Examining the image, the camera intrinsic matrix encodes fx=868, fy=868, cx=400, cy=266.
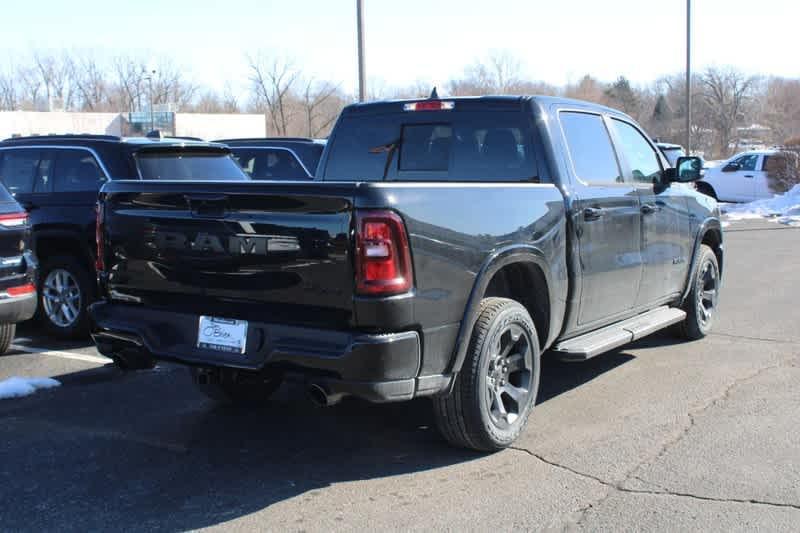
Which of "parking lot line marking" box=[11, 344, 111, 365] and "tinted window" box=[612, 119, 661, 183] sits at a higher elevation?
"tinted window" box=[612, 119, 661, 183]

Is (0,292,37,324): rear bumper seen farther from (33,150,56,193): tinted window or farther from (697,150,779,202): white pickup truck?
(697,150,779,202): white pickup truck

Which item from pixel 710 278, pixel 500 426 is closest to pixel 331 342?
pixel 500 426

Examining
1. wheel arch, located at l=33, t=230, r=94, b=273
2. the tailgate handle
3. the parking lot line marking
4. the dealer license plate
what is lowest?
the parking lot line marking

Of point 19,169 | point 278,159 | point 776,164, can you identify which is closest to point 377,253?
point 19,169

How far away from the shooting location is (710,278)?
313 inches

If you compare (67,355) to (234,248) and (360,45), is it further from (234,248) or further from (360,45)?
(360,45)

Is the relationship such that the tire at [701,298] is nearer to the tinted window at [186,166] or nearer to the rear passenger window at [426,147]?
the rear passenger window at [426,147]

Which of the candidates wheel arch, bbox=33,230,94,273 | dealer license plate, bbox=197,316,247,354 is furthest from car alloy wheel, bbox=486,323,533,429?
wheel arch, bbox=33,230,94,273

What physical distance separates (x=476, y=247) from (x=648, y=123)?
7664cm

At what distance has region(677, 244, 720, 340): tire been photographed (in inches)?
297

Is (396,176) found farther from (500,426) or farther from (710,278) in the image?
(710,278)

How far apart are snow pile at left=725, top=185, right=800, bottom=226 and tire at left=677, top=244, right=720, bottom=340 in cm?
1269

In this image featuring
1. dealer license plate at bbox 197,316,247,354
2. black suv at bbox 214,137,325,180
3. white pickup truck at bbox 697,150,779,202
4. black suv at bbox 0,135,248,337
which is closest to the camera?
dealer license plate at bbox 197,316,247,354

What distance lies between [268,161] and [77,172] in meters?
4.32
